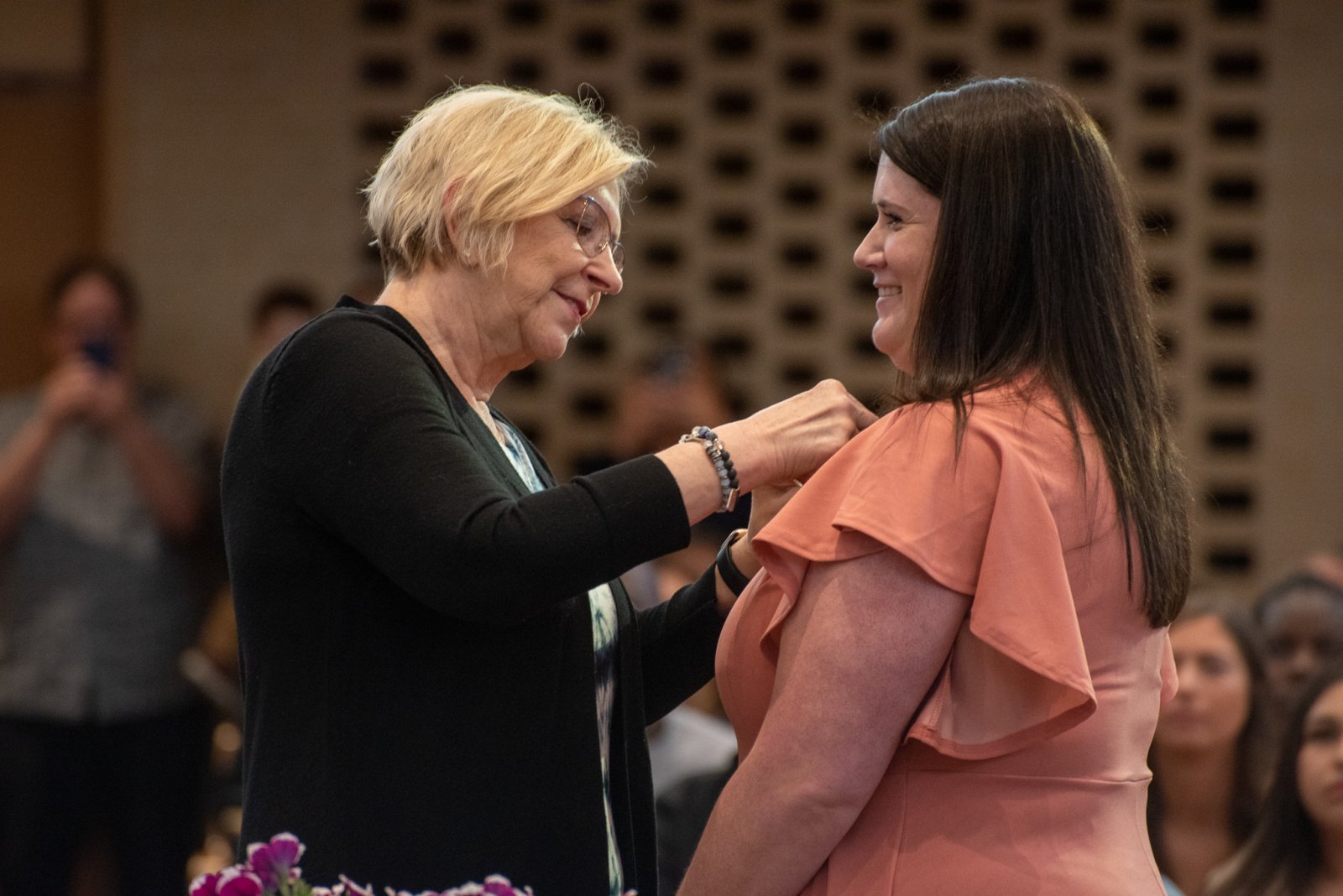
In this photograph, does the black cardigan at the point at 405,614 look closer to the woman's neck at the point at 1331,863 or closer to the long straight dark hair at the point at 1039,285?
the long straight dark hair at the point at 1039,285

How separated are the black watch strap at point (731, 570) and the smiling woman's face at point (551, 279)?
29cm

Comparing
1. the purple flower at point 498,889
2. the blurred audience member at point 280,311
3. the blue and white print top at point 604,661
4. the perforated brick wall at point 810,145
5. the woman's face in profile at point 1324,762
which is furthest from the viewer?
the perforated brick wall at point 810,145

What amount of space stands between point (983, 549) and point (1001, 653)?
9cm

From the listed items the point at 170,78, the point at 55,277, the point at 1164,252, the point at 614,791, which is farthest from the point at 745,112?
the point at 614,791

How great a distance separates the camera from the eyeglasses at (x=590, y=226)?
1.82 metres

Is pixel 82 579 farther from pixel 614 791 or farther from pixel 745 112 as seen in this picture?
pixel 614 791

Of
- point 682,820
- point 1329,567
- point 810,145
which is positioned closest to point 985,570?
point 682,820

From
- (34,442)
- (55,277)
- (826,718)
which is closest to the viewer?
(826,718)

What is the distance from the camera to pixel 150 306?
5082mm

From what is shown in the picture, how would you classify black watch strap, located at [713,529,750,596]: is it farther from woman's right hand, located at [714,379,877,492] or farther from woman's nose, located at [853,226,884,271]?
woman's nose, located at [853,226,884,271]

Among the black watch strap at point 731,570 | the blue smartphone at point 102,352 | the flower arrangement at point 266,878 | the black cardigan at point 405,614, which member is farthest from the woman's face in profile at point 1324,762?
the blue smartphone at point 102,352

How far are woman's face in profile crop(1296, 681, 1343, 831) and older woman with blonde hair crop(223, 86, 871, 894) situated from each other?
4.58ft

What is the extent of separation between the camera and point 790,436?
170cm

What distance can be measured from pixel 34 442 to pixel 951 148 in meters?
3.17
